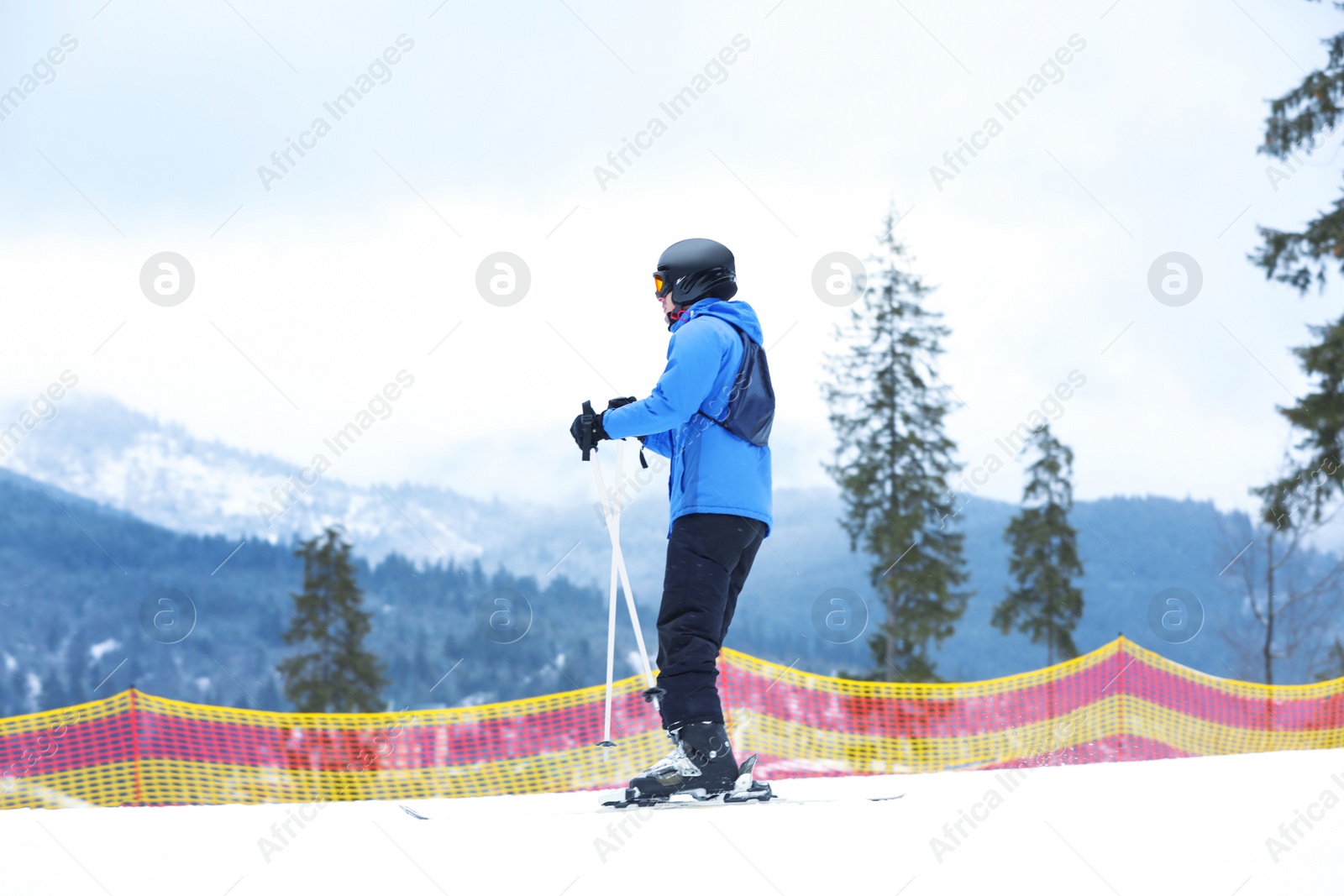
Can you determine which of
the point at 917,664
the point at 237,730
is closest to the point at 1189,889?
the point at 917,664

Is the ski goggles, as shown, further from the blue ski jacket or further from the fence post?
the fence post

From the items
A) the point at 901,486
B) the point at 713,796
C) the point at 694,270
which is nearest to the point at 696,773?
the point at 713,796

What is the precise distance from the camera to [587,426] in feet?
11.8

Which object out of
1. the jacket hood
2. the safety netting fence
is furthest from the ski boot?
the safety netting fence

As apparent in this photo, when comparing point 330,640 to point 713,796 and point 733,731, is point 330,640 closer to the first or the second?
point 733,731

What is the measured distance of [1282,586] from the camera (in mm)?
40875

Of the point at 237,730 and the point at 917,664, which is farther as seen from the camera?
the point at 237,730

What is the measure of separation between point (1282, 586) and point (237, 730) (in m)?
38.8

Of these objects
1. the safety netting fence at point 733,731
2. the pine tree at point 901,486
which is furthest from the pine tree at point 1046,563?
the safety netting fence at point 733,731

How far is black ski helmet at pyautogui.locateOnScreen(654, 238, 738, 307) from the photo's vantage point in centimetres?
376

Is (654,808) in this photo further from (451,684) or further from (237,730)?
(451,684)

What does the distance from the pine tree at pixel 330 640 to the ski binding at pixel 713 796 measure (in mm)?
42420

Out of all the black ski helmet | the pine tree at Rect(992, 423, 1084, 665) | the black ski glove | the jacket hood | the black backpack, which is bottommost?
the black ski glove

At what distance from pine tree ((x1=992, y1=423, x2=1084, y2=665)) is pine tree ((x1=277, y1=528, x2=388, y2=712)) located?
1025 inches
